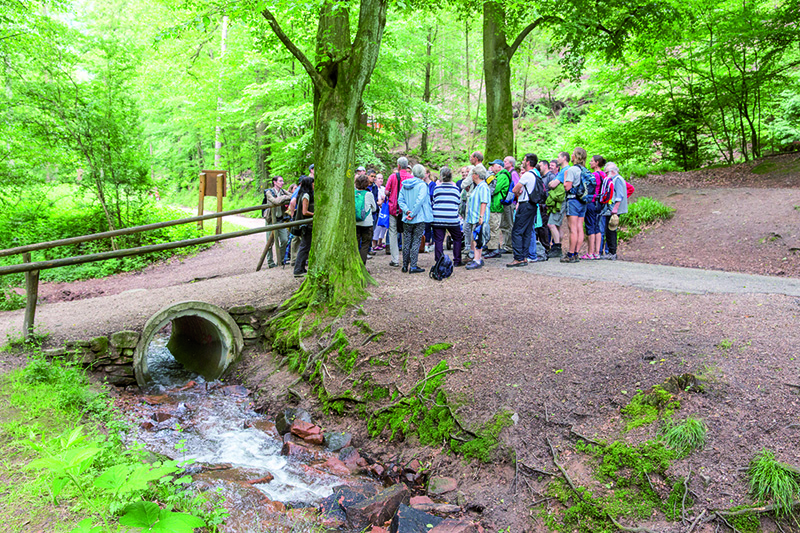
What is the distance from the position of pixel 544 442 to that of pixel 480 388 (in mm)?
966

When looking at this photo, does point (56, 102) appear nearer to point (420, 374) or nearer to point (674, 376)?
point (420, 374)

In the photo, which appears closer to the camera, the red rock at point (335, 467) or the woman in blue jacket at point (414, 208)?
the red rock at point (335, 467)

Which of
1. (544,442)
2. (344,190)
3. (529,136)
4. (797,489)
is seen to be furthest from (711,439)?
(529,136)

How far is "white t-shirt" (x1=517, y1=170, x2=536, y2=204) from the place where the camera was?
898 cm

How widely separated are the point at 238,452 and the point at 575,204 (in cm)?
739

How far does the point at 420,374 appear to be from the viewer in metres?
5.96

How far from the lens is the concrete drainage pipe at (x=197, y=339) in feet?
24.9

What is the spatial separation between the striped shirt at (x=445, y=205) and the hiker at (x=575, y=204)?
2314 mm

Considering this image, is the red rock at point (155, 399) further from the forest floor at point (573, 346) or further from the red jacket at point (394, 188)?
the red jacket at point (394, 188)

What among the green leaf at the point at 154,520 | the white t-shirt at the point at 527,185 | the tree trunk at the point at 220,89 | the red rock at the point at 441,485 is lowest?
the red rock at the point at 441,485

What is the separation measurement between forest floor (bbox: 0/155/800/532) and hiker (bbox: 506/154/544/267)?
0.46 meters

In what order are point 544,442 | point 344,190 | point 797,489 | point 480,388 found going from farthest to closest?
point 344,190, point 480,388, point 544,442, point 797,489

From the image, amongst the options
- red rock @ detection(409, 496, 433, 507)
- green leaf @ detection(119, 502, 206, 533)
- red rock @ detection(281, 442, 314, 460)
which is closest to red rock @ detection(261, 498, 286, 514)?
red rock @ detection(281, 442, 314, 460)

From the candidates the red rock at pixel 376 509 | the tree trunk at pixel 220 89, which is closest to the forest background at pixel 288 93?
the tree trunk at pixel 220 89
